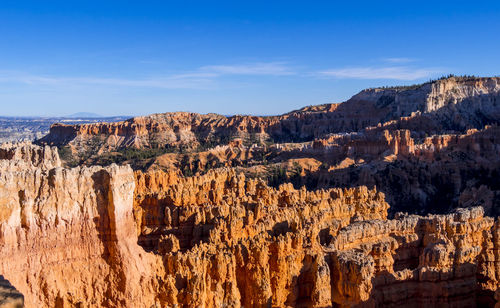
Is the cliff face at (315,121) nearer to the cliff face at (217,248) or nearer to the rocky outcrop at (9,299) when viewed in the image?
the cliff face at (217,248)

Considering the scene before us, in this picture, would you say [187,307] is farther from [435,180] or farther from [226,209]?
[435,180]

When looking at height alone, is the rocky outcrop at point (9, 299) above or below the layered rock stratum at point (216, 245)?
above

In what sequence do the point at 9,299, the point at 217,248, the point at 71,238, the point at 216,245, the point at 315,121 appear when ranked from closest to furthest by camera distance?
the point at 9,299 < the point at 71,238 < the point at 217,248 < the point at 216,245 < the point at 315,121

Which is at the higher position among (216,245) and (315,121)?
(315,121)

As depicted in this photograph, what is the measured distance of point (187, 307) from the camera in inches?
514

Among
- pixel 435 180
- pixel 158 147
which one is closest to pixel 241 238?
pixel 435 180

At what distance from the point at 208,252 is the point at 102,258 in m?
4.38

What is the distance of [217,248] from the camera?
16.2 metres

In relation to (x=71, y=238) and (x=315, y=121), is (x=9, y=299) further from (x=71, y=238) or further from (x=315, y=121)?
(x=315, y=121)

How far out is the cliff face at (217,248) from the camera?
11.0m

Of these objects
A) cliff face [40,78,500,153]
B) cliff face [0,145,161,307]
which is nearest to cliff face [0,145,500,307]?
cliff face [0,145,161,307]

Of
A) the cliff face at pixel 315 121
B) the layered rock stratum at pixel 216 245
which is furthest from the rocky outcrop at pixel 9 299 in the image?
the cliff face at pixel 315 121

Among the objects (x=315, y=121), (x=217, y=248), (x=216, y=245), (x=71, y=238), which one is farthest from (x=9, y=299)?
(x=315, y=121)

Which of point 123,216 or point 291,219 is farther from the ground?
point 123,216
